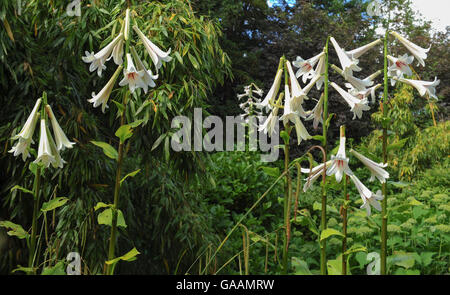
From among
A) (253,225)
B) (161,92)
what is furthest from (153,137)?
(253,225)

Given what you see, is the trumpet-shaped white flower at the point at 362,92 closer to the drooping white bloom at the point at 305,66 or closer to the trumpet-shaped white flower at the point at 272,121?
the drooping white bloom at the point at 305,66

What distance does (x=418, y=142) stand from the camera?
5348mm

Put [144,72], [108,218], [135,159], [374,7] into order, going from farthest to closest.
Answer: [135,159] → [374,7] → [144,72] → [108,218]

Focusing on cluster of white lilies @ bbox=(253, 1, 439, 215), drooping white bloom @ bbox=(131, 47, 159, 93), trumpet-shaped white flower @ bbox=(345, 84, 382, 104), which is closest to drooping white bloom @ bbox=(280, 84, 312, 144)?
cluster of white lilies @ bbox=(253, 1, 439, 215)

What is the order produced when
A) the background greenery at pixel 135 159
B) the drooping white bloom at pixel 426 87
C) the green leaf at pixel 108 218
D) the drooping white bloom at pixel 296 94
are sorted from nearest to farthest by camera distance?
the green leaf at pixel 108 218 → the drooping white bloom at pixel 296 94 → the drooping white bloom at pixel 426 87 → the background greenery at pixel 135 159

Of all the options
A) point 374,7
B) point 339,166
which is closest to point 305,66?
point 374,7

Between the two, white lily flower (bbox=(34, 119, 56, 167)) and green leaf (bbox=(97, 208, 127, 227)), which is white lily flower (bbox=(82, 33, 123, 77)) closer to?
white lily flower (bbox=(34, 119, 56, 167))

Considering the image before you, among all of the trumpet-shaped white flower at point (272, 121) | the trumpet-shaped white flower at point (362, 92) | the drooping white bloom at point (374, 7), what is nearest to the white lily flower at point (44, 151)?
the trumpet-shaped white flower at point (272, 121)

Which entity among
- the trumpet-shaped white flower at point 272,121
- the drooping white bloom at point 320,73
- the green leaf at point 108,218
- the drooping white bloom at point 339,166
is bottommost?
the green leaf at point 108,218

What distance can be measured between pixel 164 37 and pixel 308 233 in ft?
8.09

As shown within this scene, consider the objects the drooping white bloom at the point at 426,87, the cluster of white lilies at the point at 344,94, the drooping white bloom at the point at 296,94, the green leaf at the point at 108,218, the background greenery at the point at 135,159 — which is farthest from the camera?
the background greenery at the point at 135,159

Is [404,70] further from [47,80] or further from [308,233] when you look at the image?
[308,233]

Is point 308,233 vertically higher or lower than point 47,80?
lower

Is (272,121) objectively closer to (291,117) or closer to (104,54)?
(291,117)
